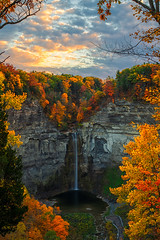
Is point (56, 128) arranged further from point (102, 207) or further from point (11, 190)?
point (11, 190)

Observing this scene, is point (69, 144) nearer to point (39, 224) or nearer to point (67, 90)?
point (67, 90)

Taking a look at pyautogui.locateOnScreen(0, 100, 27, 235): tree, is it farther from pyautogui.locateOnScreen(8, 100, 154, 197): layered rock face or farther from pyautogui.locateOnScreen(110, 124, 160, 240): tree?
pyautogui.locateOnScreen(8, 100, 154, 197): layered rock face

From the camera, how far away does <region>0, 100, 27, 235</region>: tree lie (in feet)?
36.6

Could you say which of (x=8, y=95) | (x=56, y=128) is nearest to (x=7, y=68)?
(x=56, y=128)

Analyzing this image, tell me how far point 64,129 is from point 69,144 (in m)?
3.43

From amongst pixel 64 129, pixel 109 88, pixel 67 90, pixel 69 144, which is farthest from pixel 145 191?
pixel 67 90

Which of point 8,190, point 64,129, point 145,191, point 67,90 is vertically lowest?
point 145,191

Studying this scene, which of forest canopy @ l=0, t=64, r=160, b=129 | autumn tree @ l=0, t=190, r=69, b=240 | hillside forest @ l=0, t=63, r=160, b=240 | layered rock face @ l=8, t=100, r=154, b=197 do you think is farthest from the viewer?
layered rock face @ l=8, t=100, r=154, b=197

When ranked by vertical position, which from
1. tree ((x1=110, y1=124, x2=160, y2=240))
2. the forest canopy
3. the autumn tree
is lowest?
the autumn tree

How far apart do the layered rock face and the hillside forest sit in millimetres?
2090

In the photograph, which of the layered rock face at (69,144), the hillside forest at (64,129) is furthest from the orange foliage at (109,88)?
the layered rock face at (69,144)

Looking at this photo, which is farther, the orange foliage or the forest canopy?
the orange foliage

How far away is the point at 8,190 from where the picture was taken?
446 inches

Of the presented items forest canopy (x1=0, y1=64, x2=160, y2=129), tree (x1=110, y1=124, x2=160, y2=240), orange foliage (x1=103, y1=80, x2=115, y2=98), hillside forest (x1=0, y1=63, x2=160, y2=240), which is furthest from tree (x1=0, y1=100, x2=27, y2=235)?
orange foliage (x1=103, y1=80, x2=115, y2=98)
